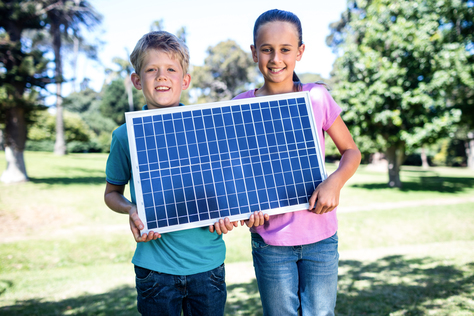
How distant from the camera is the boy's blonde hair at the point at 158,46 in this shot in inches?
115

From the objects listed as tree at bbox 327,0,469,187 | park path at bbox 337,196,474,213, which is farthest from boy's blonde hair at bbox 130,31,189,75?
tree at bbox 327,0,469,187

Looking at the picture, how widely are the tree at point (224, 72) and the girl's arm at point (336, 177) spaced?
5007 cm

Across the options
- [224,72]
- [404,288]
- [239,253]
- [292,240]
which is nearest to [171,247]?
[292,240]

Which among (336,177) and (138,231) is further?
(336,177)

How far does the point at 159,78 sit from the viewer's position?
9.37 feet

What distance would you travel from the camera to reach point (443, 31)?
2081 cm

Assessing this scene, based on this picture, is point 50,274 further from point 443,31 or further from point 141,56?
point 443,31

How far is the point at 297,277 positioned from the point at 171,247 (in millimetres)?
1062

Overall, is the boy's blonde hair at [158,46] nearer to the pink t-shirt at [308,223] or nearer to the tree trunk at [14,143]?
the pink t-shirt at [308,223]

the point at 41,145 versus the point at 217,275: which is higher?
the point at 41,145

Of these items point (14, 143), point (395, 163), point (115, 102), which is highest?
point (115, 102)

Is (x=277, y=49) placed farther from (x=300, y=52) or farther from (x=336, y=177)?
(x=336, y=177)

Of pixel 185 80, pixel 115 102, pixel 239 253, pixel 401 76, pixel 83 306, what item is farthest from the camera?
pixel 115 102

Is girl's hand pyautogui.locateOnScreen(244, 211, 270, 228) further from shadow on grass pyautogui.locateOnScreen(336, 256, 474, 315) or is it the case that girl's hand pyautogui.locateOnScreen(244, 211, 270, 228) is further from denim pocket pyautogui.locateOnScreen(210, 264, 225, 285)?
shadow on grass pyautogui.locateOnScreen(336, 256, 474, 315)
